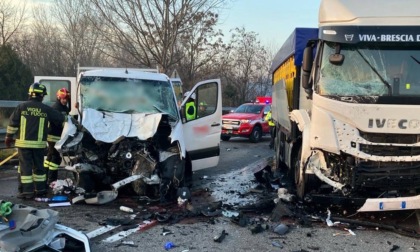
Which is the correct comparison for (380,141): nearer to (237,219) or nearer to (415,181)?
(415,181)

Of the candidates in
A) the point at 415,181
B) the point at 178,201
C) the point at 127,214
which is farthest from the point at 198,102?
the point at 415,181

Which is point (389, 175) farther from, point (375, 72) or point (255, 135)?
point (255, 135)

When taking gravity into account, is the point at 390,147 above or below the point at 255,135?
above

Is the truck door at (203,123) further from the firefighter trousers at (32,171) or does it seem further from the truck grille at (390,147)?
the truck grille at (390,147)

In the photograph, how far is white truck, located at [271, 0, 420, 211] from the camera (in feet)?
18.0

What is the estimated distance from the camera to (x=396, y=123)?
5438 millimetres

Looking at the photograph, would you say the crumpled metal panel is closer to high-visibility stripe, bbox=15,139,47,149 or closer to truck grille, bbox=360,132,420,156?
high-visibility stripe, bbox=15,139,47,149

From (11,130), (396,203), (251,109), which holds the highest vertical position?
(11,130)

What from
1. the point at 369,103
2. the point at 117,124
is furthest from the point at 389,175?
the point at 117,124

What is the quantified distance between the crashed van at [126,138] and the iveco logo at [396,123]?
297 centimetres

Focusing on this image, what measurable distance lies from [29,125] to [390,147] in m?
5.32

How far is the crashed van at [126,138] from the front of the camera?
684 centimetres

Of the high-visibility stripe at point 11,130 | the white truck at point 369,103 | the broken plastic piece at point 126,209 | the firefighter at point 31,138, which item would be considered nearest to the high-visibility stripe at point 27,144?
the firefighter at point 31,138

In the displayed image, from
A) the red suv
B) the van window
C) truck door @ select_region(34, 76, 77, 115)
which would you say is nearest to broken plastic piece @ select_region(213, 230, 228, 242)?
truck door @ select_region(34, 76, 77, 115)
